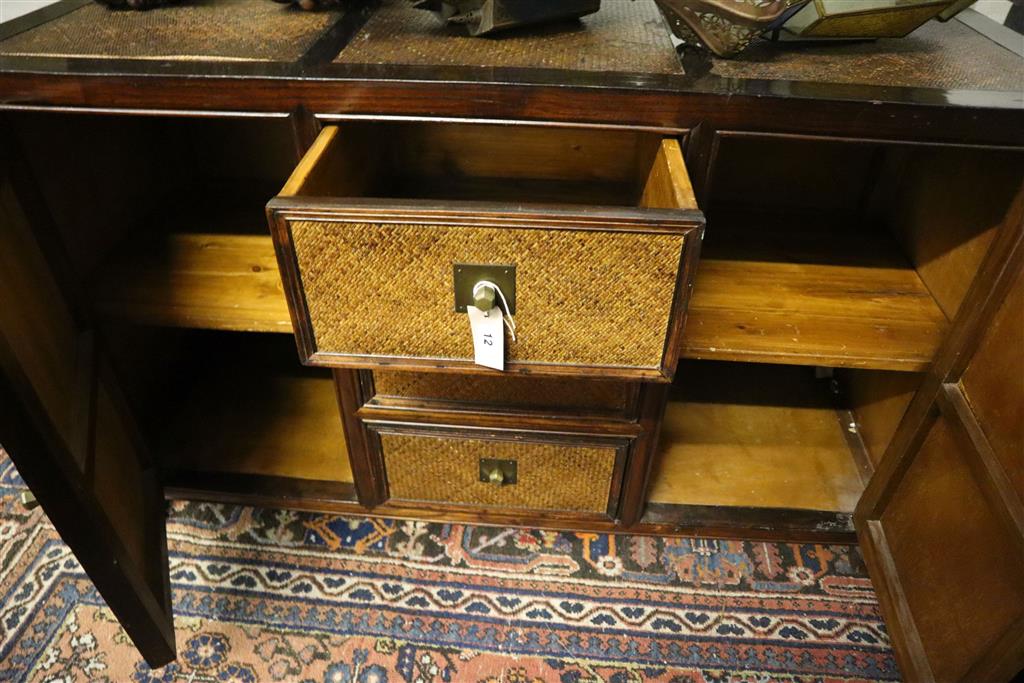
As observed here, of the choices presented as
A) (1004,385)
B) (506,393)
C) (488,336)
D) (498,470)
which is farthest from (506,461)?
(1004,385)

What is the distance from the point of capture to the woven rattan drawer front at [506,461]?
0.98 metres

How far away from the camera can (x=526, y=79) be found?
71 centimetres

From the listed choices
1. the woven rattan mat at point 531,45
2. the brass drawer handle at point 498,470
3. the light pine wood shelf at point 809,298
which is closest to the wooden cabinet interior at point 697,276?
the light pine wood shelf at point 809,298

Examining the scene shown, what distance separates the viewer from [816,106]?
2.27 ft

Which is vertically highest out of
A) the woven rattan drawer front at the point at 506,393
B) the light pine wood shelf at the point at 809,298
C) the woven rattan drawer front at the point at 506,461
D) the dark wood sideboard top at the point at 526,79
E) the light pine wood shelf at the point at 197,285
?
the dark wood sideboard top at the point at 526,79

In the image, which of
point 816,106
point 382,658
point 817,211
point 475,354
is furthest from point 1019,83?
point 382,658

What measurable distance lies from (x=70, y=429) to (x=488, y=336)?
0.51m

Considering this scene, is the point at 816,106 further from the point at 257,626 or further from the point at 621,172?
the point at 257,626

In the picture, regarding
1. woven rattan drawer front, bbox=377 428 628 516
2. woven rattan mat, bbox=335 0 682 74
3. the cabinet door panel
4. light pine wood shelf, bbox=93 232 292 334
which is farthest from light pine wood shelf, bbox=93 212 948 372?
woven rattan mat, bbox=335 0 682 74

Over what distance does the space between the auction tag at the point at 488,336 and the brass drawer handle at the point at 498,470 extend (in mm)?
315

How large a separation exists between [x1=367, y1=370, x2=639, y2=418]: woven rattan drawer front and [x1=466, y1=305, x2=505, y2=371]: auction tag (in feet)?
0.60

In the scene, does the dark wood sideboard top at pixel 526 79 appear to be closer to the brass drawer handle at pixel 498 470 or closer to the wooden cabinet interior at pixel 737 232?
the wooden cabinet interior at pixel 737 232

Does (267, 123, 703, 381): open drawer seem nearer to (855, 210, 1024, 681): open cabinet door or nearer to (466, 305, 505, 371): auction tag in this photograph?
(466, 305, 505, 371): auction tag

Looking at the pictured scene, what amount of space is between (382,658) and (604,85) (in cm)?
81
